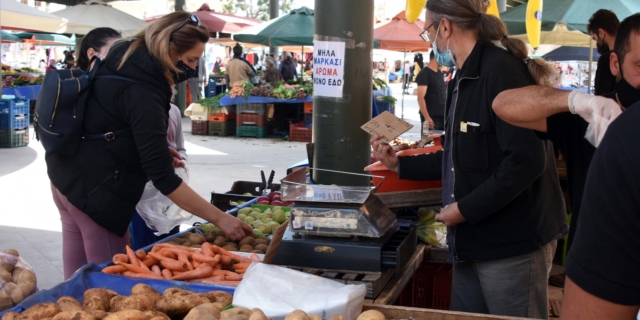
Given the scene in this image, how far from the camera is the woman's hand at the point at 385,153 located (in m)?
3.46

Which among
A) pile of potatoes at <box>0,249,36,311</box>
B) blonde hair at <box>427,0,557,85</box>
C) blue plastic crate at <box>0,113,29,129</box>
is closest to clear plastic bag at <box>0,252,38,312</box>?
pile of potatoes at <box>0,249,36,311</box>

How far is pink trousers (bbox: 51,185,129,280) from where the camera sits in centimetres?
334

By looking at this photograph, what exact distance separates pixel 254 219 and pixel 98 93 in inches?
58.7

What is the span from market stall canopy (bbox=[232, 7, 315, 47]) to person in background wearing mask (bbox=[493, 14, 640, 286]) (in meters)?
12.2

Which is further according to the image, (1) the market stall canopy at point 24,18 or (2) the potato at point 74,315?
(1) the market stall canopy at point 24,18

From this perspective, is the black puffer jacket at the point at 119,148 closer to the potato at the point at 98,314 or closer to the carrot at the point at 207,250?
the carrot at the point at 207,250

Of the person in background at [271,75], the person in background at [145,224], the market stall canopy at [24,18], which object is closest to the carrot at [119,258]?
the person in background at [145,224]

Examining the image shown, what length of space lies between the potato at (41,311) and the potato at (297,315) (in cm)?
93

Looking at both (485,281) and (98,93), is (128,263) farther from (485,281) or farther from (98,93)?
(485,281)

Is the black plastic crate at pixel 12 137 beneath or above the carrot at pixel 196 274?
beneath

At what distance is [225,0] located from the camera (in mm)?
76750

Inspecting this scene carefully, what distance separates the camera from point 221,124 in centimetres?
1529

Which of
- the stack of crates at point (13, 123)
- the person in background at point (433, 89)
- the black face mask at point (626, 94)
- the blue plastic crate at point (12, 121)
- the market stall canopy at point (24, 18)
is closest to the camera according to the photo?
the black face mask at point (626, 94)

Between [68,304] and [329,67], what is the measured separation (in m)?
2.54
